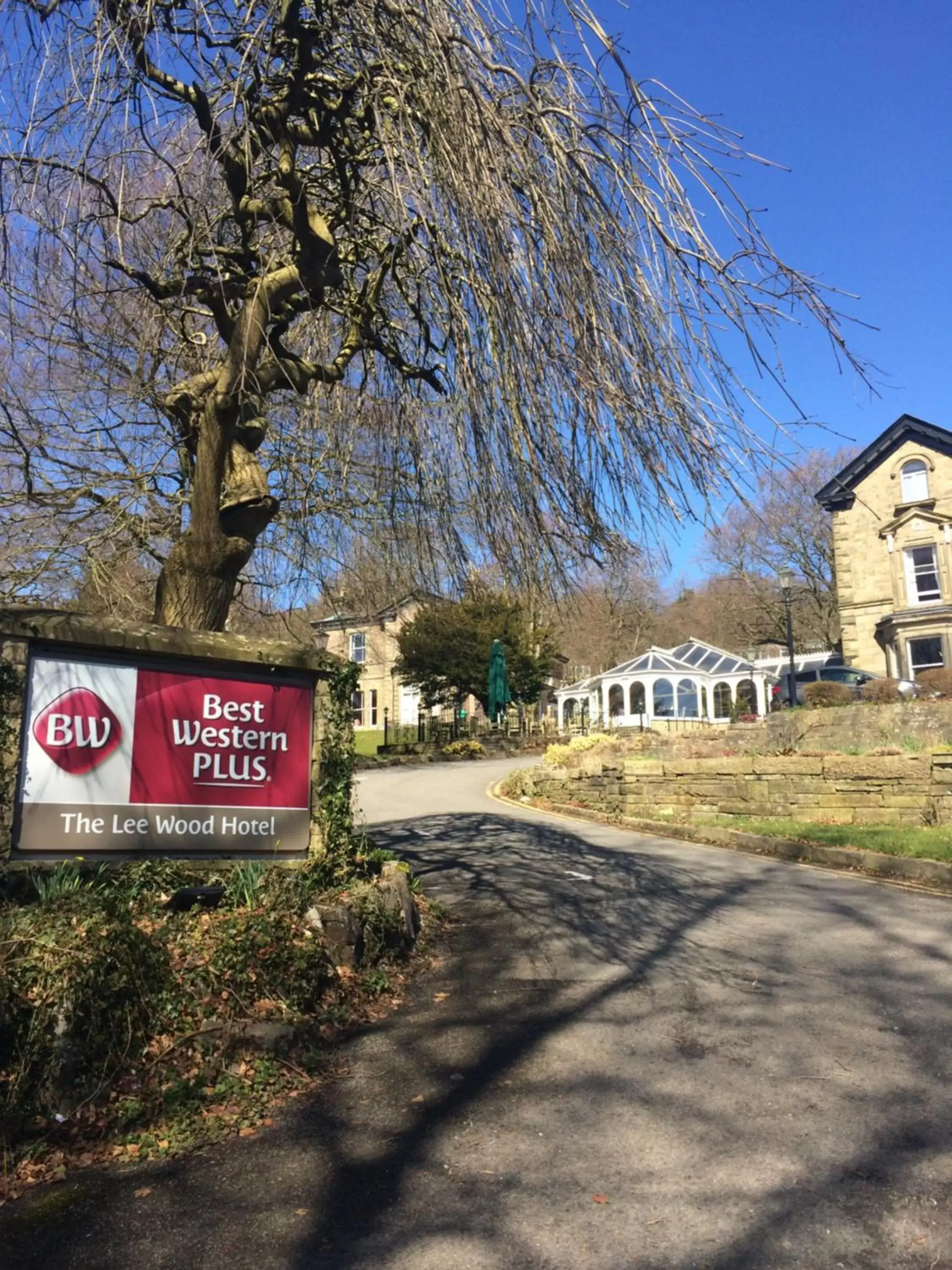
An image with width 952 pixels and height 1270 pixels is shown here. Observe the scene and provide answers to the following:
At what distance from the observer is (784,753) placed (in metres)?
15.4

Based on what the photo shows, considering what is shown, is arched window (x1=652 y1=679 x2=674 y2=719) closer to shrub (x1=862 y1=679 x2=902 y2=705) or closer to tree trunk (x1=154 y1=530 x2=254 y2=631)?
shrub (x1=862 y1=679 x2=902 y2=705)

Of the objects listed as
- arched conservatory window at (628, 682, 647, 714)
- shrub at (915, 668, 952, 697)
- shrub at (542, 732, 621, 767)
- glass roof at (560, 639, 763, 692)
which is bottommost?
shrub at (542, 732, 621, 767)

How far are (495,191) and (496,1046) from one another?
4.28 meters

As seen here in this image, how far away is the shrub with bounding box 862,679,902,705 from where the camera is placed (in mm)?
21906

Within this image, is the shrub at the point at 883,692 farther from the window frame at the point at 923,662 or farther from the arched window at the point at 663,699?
the arched window at the point at 663,699

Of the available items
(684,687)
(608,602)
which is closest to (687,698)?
(684,687)

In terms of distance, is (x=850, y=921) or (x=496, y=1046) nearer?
(x=496, y=1046)

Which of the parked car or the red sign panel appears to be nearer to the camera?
the red sign panel

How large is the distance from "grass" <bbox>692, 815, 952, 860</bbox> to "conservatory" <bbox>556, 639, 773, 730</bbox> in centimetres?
2122

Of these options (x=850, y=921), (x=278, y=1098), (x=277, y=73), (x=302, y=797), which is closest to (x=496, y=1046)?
(x=278, y=1098)

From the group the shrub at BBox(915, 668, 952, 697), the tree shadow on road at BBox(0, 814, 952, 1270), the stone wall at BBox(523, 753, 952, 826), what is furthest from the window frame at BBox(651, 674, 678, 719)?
the tree shadow on road at BBox(0, 814, 952, 1270)

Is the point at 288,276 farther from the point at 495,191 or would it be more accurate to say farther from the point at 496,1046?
the point at 496,1046

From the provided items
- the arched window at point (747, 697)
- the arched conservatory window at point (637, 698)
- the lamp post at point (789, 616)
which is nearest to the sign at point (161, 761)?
the lamp post at point (789, 616)

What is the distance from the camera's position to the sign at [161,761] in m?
4.81
